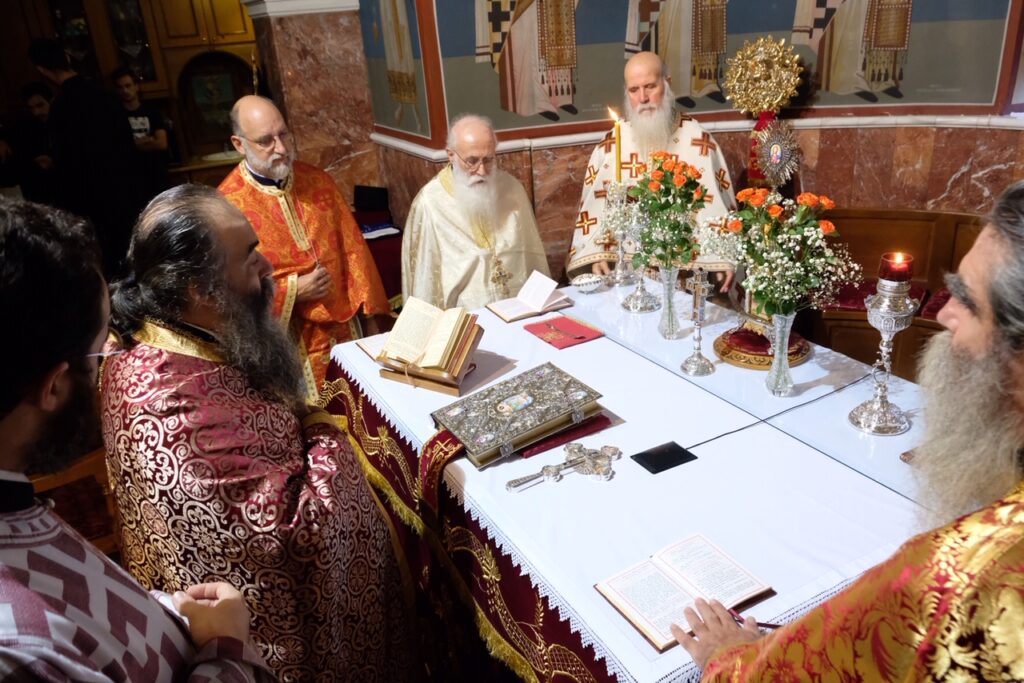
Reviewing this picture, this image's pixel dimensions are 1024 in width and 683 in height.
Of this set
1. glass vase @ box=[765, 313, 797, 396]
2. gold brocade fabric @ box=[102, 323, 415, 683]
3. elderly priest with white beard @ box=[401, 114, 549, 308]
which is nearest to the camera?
gold brocade fabric @ box=[102, 323, 415, 683]

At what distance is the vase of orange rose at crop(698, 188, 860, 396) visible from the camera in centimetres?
209

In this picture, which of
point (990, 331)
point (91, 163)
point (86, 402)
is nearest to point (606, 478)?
point (990, 331)

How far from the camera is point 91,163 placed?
5.00 m

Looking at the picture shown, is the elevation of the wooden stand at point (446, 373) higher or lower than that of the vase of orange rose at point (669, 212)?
lower

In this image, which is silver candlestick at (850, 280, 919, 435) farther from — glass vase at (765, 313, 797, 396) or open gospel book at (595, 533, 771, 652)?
open gospel book at (595, 533, 771, 652)

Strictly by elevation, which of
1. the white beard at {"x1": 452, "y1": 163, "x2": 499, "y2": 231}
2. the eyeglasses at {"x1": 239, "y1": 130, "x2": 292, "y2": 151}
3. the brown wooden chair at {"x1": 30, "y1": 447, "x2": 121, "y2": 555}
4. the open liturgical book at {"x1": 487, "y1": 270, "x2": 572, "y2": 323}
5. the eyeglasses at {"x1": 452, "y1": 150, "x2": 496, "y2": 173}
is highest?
the eyeglasses at {"x1": 239, "y1": 130, "x2": 292, "y2": 151}

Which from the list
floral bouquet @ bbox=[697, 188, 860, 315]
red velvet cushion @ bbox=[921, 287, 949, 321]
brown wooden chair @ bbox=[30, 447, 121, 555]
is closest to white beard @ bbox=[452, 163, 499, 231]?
floral bouquet @ bbox=[697, 188, 860, 315]

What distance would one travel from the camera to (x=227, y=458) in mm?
1758

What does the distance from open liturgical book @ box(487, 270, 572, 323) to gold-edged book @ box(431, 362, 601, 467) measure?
0.85 meters

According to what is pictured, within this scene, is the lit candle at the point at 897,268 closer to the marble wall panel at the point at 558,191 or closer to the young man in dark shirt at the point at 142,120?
the marble wall panel at the point at 558,191

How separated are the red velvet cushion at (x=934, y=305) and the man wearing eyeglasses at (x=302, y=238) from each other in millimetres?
3029

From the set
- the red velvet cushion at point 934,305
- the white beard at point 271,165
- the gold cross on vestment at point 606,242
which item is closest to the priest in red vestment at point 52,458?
the white beard at point 271,165

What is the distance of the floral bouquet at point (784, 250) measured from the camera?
2.09 metres

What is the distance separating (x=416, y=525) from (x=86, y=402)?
4.67 feet
